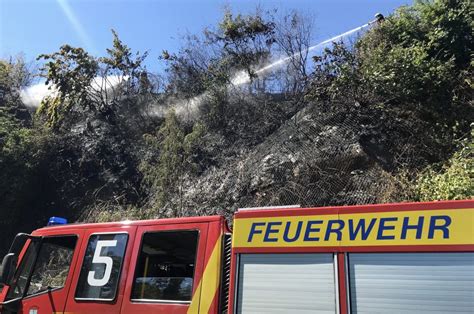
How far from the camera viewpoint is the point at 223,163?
13406 millimetres

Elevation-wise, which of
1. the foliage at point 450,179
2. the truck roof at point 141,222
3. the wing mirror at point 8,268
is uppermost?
the foliage at point 450,179

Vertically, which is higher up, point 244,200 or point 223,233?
point 244,200

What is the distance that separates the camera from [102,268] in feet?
15.1

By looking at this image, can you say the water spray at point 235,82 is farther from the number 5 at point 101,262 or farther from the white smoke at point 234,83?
the number 5 at point 101,262

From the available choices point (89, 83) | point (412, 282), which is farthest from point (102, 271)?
point (89, 83)

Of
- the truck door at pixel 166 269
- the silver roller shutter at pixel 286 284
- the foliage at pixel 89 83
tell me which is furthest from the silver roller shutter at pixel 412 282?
the foliage at pixel 89 83

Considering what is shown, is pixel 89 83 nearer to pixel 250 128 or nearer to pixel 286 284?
pixel 250 128

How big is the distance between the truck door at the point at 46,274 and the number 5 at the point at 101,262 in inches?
9.2

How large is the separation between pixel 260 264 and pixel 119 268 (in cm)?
148

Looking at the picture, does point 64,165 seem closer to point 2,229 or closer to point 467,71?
point 2,229

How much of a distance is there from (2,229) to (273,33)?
1170 centimetres

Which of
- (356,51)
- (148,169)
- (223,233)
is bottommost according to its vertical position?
(223,233)

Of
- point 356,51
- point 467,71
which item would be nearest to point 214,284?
point 467,71

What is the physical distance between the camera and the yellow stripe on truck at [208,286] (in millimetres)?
3959
